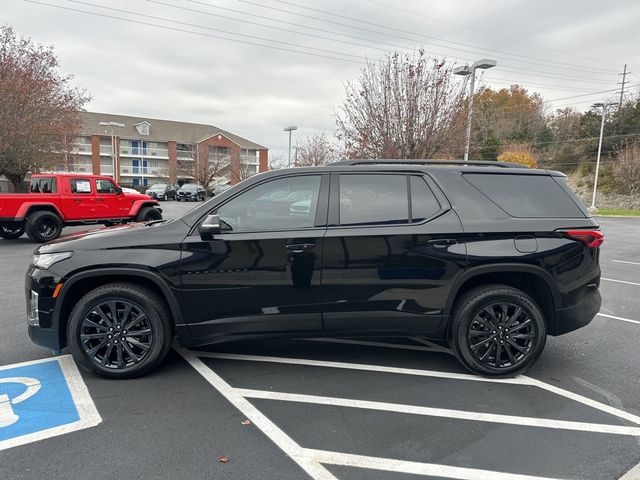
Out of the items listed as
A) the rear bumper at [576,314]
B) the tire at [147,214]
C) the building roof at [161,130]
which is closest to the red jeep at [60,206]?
the tire at [147,214]

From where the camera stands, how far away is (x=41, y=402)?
3346 millimetres

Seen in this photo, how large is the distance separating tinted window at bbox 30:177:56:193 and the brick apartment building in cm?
4348

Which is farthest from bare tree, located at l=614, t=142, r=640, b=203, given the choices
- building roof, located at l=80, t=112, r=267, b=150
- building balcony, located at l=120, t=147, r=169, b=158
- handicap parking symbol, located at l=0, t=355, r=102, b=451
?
building balcony, located at l=120, t=147, r=169, b=158

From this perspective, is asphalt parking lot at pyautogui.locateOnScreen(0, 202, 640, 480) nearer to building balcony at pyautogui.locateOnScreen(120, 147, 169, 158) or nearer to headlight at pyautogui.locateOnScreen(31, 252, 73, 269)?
headlight at pyautogui.locateOnScreen(31, 252, 73, 269)

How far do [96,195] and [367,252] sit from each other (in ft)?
39.3

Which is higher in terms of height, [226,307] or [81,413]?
[226,307]

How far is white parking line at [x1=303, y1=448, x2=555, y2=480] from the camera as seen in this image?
2549 mm

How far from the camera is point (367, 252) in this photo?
370cm

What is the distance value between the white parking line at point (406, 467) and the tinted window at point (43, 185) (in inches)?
503

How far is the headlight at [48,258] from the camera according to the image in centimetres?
367

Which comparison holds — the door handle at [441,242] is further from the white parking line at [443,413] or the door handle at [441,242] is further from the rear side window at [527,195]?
the white parking line at [443,413]

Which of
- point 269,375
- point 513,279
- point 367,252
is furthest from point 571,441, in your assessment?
point 269,375

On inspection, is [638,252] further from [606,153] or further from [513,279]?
[606,153]

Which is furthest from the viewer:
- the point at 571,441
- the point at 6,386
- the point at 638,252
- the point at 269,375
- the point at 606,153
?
the point at 606,153
